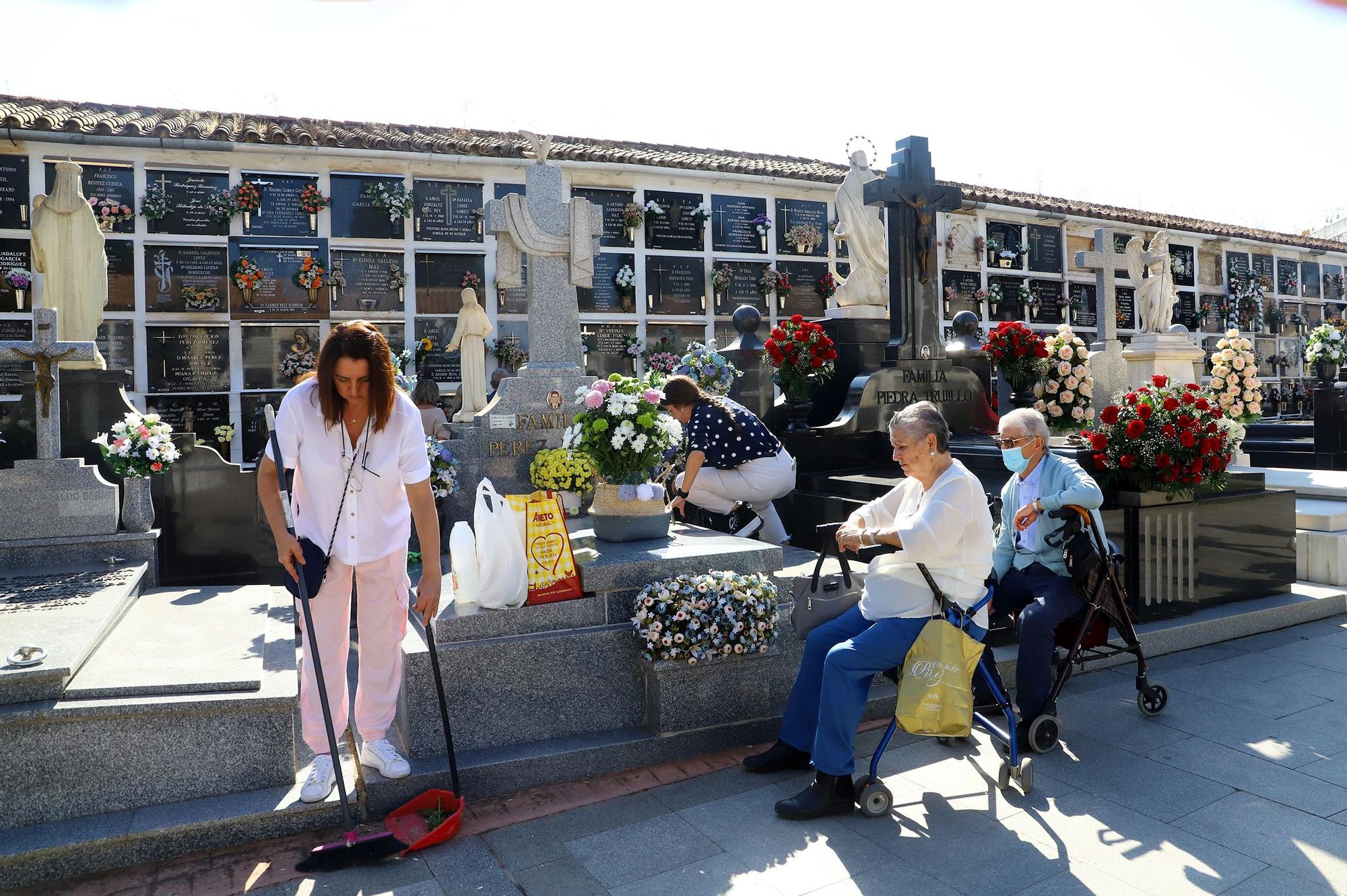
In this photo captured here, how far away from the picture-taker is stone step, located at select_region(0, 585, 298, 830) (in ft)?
9.96

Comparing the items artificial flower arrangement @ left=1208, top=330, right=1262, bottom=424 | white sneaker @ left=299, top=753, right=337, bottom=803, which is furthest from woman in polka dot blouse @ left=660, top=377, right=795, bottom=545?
artificial flower arrangement @ left=1208, top=330, right=1262, bottom=424

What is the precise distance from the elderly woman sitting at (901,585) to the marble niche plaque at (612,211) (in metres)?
12.0

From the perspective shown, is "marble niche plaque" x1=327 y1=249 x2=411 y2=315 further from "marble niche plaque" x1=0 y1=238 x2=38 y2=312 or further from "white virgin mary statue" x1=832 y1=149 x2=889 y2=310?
"white virgin mary statue" x1=832 y1=149 x2=889 y2=310

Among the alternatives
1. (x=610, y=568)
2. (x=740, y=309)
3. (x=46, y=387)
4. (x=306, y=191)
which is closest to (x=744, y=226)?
(x=740, y=309)

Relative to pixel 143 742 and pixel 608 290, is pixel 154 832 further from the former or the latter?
pixel 608 290

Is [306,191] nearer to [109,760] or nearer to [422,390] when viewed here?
[422,390]

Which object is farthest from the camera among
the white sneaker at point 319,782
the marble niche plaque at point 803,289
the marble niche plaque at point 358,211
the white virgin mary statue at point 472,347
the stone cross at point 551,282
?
the marble niche plaque at point 803,289

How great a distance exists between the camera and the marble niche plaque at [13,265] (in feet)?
39.0

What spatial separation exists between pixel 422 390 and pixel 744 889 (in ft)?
19.6

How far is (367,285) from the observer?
13469mm

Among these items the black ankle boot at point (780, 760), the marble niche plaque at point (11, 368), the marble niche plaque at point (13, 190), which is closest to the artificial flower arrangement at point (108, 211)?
the marble niche plaque at point (13, 190)

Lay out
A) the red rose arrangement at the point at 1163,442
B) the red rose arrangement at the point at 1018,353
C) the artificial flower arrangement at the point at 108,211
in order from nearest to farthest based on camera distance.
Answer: the red rose arrangement at the point at 1163,442, the red rose arrangement at the point at 1018,353, the artificial flower arrangement at the point at 108,211

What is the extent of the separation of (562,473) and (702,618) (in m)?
2.71

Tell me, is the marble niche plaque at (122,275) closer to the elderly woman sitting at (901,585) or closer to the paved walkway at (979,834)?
the paved walkway at (979,834)
